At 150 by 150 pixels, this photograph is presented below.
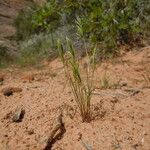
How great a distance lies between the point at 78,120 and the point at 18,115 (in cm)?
55

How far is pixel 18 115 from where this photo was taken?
138 inches

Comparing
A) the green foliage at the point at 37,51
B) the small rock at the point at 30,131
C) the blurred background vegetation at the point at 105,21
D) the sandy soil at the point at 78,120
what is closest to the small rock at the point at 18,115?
the sandy soil at the point at 78,120

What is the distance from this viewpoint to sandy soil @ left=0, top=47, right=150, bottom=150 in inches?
119

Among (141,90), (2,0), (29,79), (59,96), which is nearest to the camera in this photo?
(59,96)

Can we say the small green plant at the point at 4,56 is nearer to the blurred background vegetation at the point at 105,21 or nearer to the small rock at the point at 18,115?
the blurred background vegetation at the point at 105,21

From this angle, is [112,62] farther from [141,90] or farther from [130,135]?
[130,135]

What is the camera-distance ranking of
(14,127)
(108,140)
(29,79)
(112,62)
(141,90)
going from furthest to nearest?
1. (112,62)
2. (29,79)
3. (141,90)
4. (14,127)
5. (108,140)

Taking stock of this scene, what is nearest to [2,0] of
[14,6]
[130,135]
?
[14,6]

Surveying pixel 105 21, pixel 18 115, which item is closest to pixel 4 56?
pixel 105 21

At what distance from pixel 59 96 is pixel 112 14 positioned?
2.74m

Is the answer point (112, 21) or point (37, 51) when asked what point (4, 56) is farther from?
point (112, 21)

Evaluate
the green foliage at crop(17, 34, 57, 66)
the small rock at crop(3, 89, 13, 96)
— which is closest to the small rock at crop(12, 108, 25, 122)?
the small rock at crop(3, 89, 13, 96)

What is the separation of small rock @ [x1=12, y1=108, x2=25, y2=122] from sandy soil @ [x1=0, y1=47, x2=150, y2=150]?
0.04 meters

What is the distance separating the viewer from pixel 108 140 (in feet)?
9.85
